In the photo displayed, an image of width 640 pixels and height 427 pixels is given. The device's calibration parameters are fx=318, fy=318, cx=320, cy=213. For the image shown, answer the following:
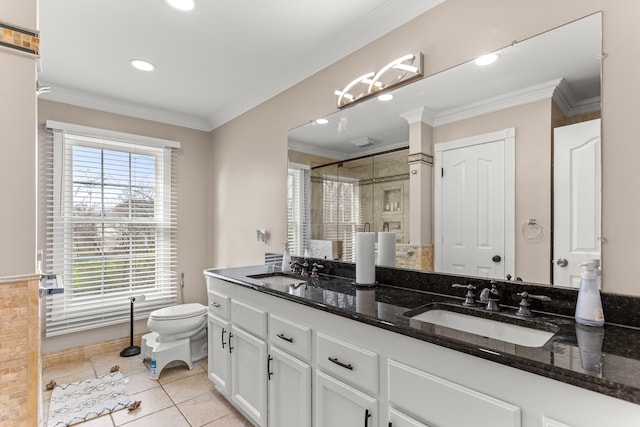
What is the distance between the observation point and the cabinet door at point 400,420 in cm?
106

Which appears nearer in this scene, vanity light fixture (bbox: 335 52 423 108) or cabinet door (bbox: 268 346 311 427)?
cabinet door (bbox: 268 346 311 427)

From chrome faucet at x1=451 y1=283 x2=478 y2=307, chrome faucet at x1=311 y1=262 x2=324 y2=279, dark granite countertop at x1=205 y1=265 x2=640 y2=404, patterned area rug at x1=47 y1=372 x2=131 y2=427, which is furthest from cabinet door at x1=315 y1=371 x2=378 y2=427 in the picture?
patterned area rug at x1=47 y1=372 x2=131 y2=427

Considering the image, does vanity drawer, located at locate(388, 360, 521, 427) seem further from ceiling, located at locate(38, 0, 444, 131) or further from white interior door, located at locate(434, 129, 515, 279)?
ceiling, located at locate(38, 0, 444, 131)

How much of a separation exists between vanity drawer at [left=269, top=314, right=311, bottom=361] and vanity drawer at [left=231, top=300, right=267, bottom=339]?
7 cm

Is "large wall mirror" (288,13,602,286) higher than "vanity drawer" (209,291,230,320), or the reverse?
"large wall mirror" (288,13,602,286)

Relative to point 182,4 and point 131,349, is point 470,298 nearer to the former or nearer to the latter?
point 182,4

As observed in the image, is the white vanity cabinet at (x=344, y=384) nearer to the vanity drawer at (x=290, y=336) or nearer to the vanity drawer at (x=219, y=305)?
the vanity drawer at (x=290, y=336)

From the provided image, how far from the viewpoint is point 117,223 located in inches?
127

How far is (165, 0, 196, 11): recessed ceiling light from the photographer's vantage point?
179 centimetres

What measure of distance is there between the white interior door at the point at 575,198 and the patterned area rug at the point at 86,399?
2.84m

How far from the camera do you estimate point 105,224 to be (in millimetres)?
3162

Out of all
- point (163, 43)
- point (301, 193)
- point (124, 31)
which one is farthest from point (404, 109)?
point (124, 31)

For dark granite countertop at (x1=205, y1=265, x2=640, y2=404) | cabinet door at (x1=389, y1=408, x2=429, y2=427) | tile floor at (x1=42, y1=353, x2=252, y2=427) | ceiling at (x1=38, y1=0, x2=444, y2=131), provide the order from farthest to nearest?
1. tile floor at (x1=42, y1=353, x2=252, y2=427)
2. ceiling at (x1=38, y1=0, x2=444, y2=131)
3. cabinet door at (x1=389, y1=408, x2=429, y2=427)
4. dark granite countertop at (x1=205, y1=265, x2=640, y2=404)

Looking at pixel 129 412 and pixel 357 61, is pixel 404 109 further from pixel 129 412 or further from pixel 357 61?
pixel 129 412
